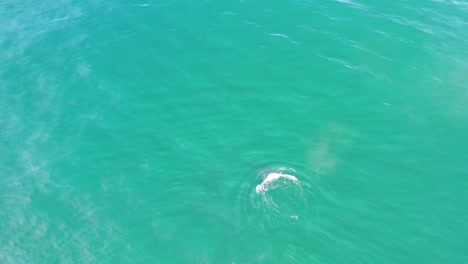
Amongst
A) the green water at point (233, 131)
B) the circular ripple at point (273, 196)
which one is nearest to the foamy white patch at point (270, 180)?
the circular ripple at point (273, 196)


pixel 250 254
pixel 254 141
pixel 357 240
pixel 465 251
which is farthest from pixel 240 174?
pixel 465 251

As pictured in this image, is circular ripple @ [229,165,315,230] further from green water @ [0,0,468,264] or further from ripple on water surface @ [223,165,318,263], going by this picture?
green water @ [0,0,468,264]

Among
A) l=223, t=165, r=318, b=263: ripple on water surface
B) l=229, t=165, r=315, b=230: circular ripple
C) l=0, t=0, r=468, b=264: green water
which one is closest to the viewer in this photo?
l=223, t=165, r=318, b=263: ripple on water surface

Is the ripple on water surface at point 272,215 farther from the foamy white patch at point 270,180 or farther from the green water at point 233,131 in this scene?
the green water at point 233,131

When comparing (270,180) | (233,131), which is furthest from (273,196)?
(233,131)

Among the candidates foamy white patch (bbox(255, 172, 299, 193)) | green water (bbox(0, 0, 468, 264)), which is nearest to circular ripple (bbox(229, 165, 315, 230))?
foamy white patch (bbox(255, 172, 299, 193))

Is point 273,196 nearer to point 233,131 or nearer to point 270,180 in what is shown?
point 270,180
